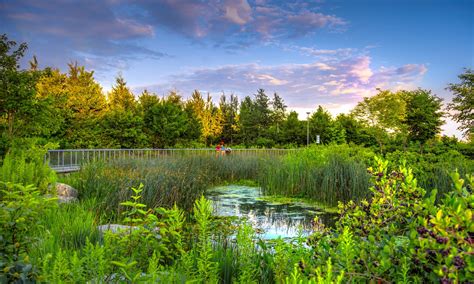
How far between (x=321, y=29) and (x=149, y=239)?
11.0m

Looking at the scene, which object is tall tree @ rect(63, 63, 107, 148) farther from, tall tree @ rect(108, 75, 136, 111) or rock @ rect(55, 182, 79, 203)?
rock @ rect(55, 182, 79, 203)

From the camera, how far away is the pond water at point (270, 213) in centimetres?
548

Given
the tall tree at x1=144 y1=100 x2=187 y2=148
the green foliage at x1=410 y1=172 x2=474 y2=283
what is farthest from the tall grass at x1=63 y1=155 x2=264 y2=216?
the tall tree at x1=144 y1=100 x2=187 y2=148

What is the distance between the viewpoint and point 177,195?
273 inches

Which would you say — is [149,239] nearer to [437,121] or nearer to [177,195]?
[177,195]

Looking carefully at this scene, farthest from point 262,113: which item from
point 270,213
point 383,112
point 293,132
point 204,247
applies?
point 204,247

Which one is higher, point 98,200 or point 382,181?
point 382,181

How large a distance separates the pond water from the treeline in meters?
4.83

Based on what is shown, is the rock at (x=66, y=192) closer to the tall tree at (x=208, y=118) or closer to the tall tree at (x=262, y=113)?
the tall tree at (x=208, y=118)

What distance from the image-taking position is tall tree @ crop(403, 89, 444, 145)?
30250 mm

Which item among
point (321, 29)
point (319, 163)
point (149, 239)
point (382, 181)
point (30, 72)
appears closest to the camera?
point (382, 181)

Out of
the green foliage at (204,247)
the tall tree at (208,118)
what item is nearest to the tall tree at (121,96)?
the tall tree at (208,118)

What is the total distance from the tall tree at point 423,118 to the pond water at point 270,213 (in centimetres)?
2634

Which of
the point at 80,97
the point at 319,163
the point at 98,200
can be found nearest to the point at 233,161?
the point at 319,163
